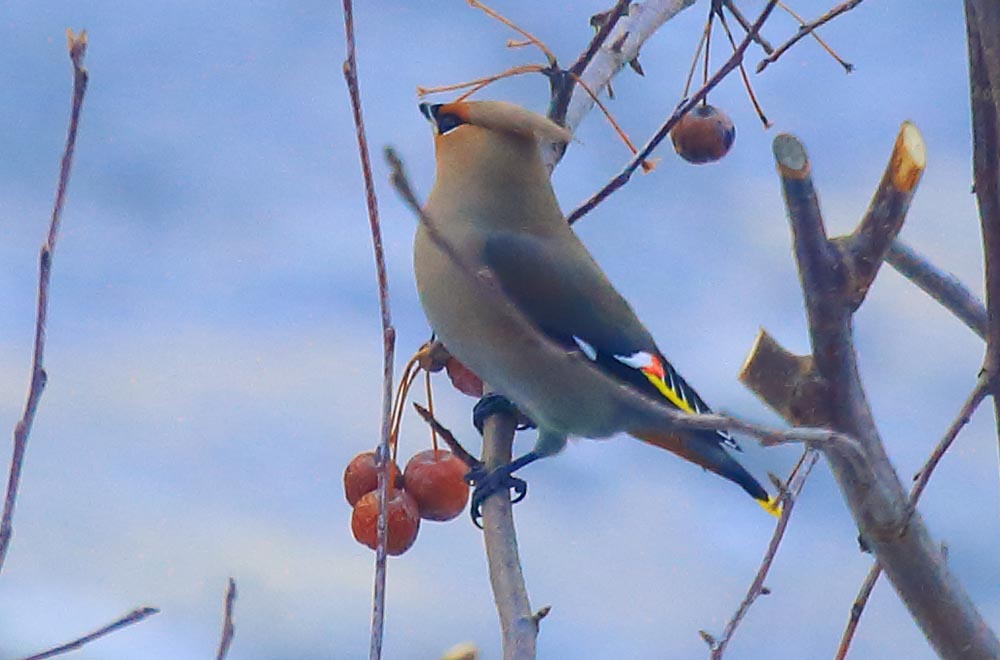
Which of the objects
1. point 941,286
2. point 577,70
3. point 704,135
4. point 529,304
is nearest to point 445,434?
point 529,304

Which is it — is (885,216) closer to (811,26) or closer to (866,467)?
(866,467)

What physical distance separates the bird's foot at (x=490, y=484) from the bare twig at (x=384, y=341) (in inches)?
15.1

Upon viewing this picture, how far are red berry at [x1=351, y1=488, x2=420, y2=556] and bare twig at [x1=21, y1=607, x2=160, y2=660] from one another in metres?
0.49

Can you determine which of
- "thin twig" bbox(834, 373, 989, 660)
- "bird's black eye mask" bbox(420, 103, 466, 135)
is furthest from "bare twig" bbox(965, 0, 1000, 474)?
"bird's black eye mask" bbox(420, 103, 466, 135)

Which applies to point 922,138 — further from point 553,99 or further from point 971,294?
point 553,99

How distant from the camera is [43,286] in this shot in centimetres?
68

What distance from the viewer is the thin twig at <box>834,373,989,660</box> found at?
82cm

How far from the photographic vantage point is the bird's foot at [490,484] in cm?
117

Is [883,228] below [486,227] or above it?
below

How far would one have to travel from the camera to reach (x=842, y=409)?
3.06 feet

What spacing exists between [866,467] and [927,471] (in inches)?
1.8

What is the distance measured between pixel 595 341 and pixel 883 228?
553 millimetres

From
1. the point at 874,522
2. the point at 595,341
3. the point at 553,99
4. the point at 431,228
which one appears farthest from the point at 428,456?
the point at 431,228

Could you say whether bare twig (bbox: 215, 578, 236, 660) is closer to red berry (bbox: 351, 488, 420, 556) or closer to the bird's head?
red berry (bbox: 351, 488, 420, 556)
